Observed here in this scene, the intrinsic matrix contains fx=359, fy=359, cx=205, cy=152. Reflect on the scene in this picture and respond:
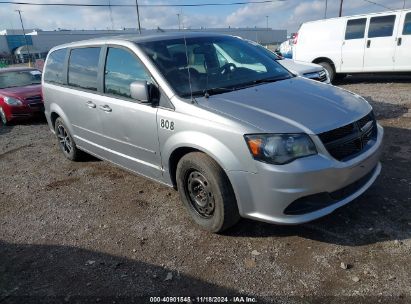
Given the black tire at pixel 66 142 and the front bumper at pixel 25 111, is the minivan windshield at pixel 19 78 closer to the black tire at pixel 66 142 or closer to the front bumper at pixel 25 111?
the front bumper at pixel 25 111

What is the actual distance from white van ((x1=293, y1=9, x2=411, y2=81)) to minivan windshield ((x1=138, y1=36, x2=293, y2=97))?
7175mm

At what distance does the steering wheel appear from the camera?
388 cm

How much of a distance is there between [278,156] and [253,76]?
1471 millimetres

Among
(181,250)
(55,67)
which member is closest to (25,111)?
(55,67)

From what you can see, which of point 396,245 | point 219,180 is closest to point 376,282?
point 396,245

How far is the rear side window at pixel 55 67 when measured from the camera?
536 centimetres

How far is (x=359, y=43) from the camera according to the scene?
10.6m

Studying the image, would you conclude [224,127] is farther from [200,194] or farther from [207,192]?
[200,194]

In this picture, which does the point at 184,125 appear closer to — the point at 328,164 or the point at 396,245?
the point at 328,164

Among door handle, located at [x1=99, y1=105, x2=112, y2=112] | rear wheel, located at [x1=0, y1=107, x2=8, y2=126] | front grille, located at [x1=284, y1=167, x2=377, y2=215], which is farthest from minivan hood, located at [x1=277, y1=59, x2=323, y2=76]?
rear wheel, located at [x1=0, y1=107, x2=8, y2=126]

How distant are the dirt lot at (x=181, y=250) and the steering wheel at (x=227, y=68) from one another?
1.57 meters

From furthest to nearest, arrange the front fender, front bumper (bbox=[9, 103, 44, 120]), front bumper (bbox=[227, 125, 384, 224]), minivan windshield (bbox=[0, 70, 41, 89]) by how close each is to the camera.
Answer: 1. minivan windshield (bbox=[0, 70, 41, 89])
2. front bumper (bbox=[9, 103, 44, 120])
3. the front fender
4. front bumper (bbox=[227, 125, 384, 224])

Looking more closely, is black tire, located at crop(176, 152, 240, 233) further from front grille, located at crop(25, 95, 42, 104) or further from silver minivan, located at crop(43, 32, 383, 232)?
front grille, located at crop(25, 95, 42, 104)

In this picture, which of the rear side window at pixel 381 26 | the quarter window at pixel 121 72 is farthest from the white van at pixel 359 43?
the quarter window at pixel 121 72
